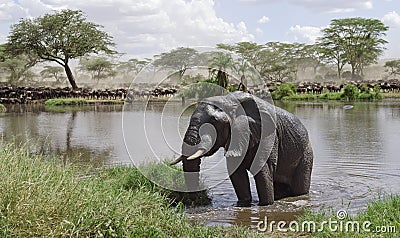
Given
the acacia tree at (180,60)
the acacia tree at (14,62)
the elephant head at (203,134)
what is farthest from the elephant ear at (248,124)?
the acacia tree at (14,62)

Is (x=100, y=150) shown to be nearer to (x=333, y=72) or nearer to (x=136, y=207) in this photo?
(x=136, y=207)

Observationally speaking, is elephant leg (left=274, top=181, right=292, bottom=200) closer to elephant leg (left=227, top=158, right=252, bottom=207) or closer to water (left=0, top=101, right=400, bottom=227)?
water (left=0, top=101, right=400, bottom=227)

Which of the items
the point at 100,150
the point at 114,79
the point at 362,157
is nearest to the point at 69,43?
the point at 114,79

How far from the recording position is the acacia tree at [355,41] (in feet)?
198

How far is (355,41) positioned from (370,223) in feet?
196

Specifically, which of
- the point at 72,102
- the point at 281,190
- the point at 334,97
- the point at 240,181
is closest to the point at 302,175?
the point at 281,190

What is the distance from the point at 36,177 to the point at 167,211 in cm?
117

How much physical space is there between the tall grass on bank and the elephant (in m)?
1.06

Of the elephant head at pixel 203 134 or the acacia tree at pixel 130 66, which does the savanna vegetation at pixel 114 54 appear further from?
the elephant head at pixel 203 134

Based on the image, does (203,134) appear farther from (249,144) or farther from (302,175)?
(302,175)

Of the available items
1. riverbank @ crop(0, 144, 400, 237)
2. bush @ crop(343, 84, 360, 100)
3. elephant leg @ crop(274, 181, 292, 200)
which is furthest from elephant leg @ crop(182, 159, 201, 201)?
bush @ crop(343, 84, 360, 100)

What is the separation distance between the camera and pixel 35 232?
423 centimetres

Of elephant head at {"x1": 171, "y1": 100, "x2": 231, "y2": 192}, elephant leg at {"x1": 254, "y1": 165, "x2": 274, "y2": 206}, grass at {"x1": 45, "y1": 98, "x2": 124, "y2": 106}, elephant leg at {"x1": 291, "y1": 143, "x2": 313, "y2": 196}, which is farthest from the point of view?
grass at {"x1": 45, "y1": 98, "x2": 124, "y2": 106}

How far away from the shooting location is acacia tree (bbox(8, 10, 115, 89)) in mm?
46969
